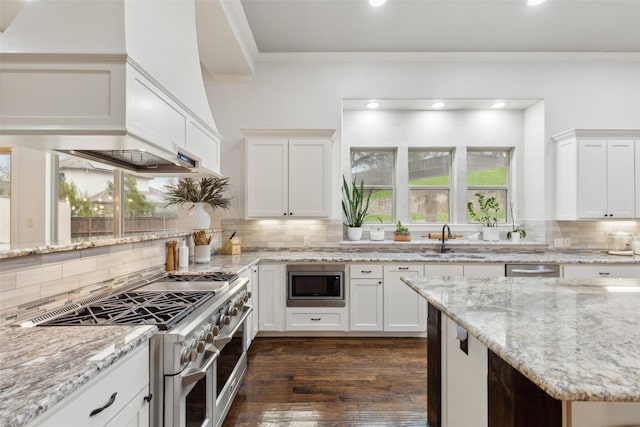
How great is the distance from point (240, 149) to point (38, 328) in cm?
308

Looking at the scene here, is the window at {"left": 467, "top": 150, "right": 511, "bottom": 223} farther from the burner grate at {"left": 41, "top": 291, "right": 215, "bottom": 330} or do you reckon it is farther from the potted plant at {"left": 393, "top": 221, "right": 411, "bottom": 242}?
the burner grate at {"left": 41, "top": 291, "right": 215, "bottom": 330}

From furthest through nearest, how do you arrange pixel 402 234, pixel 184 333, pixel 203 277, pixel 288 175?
pixel 402 234 < pixel 288 175 < pixel 203 277 < pixel 184 333

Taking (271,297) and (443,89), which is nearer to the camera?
(271,297)

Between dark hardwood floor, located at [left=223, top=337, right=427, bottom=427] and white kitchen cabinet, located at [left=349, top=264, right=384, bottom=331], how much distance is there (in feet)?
0.67

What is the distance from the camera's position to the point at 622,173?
12.0 ft

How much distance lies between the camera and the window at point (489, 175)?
4504 mm

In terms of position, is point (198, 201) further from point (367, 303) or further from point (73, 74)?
point (367, 303)

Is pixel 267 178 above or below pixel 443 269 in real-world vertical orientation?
above

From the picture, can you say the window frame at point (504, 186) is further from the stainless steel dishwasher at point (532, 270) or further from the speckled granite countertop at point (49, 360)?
the speckled granite countertop at point (49, 360)

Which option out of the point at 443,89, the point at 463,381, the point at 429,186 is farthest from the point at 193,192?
the point at 443,89

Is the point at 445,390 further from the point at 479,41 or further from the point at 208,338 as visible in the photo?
the point at 479,41

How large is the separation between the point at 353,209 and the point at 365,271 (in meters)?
0.95

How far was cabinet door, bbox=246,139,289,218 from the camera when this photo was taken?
3777 millimetres

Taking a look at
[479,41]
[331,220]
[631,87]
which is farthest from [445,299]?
[631,87]
